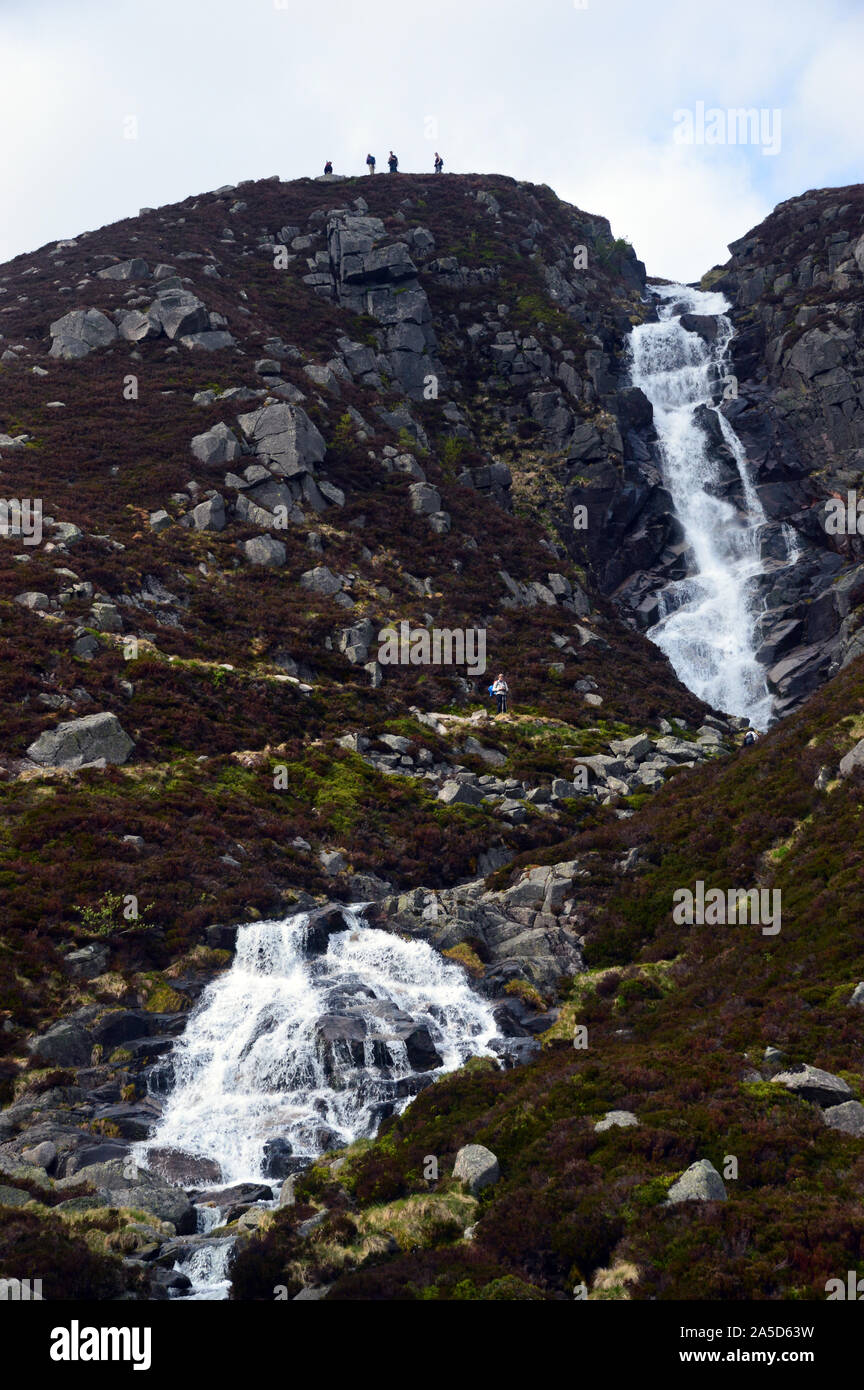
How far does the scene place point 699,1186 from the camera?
43.3ft

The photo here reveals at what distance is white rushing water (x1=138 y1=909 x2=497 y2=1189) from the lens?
66.1ft

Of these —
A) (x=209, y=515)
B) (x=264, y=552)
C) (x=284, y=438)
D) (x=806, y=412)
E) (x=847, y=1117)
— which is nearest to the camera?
(x=847, y=1117)

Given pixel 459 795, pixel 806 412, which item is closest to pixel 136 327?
pixel 459 795

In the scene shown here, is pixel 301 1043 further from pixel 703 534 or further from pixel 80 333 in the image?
pixel 80 333

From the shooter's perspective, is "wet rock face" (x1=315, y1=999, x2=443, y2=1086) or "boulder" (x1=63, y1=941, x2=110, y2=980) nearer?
"wet rock face" (x1=315, y1=999, x2=443, y2=1086)

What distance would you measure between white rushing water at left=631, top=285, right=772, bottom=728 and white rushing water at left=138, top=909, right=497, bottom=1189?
33.2 metres

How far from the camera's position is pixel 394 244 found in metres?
76.5

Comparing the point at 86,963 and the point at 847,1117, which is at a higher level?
the point at 86,963

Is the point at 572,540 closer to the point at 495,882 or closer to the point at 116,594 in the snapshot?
the point at 116,594

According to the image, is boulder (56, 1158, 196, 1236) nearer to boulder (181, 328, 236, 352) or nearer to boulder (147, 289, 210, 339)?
boulder (181, 328, 236, 352)

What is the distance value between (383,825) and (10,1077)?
15201mm

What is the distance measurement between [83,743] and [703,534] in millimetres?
47642

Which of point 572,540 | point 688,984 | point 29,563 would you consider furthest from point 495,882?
point 572,540

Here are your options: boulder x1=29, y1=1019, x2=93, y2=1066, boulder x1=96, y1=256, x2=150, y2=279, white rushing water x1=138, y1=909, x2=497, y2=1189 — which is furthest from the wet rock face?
boulder x1=96, y1=256, x2=150, y2=279
